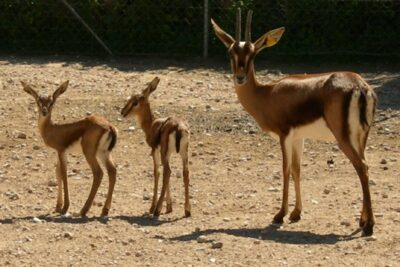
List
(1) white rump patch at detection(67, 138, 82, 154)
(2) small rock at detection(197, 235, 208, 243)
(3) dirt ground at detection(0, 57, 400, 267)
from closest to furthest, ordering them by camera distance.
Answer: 1. (3) dirt ground at detection(0, 57, 400, 267)
2. (2) small rock at detection(197, 235, 208, 243)
3. (1) white rump patch at detection(67, 138, 82, 154)

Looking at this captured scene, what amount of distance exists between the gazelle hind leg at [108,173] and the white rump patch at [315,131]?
2018 mm

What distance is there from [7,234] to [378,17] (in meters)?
12.1

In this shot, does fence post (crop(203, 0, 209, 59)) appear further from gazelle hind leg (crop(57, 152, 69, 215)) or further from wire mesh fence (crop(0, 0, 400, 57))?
gazelle hind leg (crop(57, 152, 69, 215))

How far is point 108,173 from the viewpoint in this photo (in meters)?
12.5

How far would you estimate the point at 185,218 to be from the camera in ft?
40.0

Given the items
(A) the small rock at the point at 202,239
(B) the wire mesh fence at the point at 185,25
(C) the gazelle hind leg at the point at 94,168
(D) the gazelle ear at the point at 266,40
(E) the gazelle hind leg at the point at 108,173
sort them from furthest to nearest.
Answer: (B) the wire mesh fence at the point at 185,25
(D) the gazelle ear at the point at 266,40
(C) the gazelle hind leg at the point at 94,168
(E) the gazelle hind leg at the point at 108,173
(A) the small rock at the point at 202,239

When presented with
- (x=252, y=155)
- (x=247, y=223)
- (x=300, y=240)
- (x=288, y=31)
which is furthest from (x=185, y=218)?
(x=288, y=31)

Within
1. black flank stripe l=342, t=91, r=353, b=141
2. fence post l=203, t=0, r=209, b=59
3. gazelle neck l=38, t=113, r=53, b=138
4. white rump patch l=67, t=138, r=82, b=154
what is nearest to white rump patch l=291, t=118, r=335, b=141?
black flank stripe l=342, t=91, r=353, b=141

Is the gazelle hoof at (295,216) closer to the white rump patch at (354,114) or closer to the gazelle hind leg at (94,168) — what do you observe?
the white rump patch at (354,114)

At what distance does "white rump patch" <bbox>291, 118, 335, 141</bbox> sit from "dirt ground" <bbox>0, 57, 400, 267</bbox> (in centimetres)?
89

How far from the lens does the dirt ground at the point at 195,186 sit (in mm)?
10484

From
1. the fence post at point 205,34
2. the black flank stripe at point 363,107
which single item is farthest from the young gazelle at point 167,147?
the fence post at point 205,34

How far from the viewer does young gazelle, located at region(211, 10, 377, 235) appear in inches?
447

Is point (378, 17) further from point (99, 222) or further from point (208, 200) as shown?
point (99, 222)
